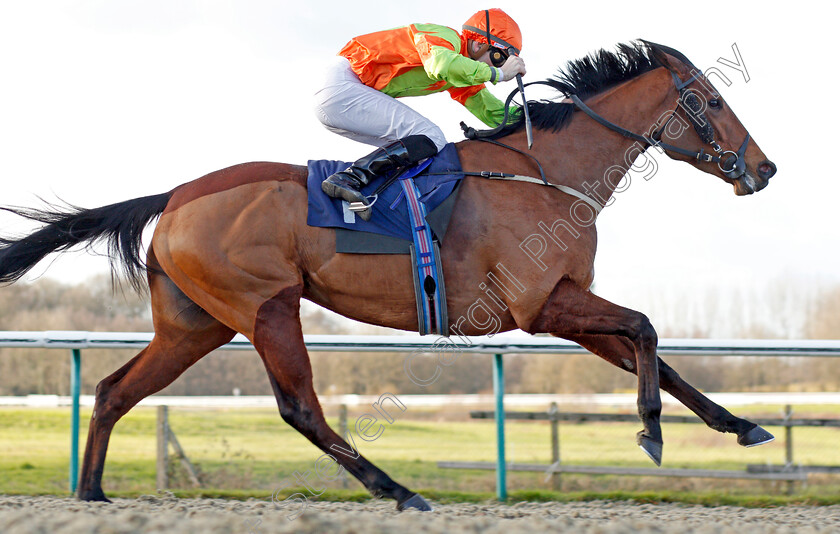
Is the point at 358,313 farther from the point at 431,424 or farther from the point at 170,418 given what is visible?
→ the point at 431,424

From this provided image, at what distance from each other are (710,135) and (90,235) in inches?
128

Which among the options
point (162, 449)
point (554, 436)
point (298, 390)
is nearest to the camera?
point (298, 390)

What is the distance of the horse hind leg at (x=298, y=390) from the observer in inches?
134

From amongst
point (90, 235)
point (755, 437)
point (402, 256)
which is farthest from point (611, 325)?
point (90, 235)

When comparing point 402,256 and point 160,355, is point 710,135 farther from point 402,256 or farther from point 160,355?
point 160,355

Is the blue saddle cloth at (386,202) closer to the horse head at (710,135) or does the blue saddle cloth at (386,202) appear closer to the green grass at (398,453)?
the horse head at (710,135)

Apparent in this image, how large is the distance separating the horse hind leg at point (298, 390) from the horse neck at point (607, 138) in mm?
1465

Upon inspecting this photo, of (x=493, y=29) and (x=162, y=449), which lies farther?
(x=162, y=449)

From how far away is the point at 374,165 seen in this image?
3.71m

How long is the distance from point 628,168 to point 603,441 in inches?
185

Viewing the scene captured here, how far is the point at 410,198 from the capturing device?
12.1 ft

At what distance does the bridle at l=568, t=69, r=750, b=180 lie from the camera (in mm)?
3984

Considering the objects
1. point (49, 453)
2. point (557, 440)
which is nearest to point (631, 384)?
point (557, 440)

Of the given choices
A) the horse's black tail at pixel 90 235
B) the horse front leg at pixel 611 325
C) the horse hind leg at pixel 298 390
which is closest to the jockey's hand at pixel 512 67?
the horse front leg at pixel 611 325
